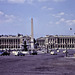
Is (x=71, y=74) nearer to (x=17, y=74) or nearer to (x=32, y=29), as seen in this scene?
(x=17, y=74)

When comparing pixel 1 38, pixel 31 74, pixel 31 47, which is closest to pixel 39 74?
pixel 31 74

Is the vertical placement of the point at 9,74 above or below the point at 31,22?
below

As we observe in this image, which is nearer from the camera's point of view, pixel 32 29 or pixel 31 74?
pixel 31 74

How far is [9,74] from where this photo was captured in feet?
53.5

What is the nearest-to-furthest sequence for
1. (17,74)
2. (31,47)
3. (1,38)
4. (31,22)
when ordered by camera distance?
1. (17,74)
2. (31,22)
3. (31,47)
4. (1,38)

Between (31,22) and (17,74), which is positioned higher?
(31,22)

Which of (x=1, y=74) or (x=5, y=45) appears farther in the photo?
(x=5, y=45)

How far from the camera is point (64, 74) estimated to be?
1658cm

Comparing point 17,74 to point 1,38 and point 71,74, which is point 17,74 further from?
point 1,38

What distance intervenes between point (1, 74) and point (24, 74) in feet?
5.67

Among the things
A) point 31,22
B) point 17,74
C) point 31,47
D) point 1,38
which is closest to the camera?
point 17,74

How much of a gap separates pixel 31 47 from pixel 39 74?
77970mm

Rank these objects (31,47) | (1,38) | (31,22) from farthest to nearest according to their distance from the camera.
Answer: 1. (1,38)
2. (31,47)
3. (31,22)

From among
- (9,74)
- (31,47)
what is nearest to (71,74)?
(9,74)
